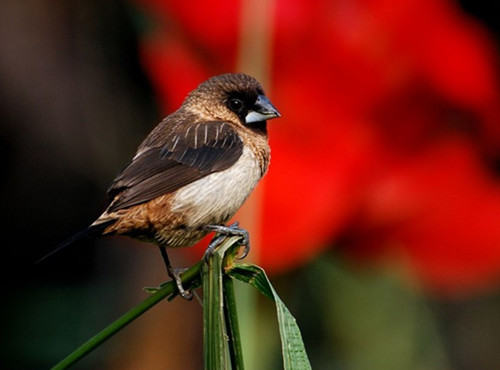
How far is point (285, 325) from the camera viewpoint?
0.74 metres

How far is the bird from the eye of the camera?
1.19m

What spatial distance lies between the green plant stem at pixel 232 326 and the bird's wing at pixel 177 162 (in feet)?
1.31

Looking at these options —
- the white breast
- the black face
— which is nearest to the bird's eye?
the black face

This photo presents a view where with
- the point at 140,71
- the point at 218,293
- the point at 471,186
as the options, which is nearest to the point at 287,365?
the point at 218,293

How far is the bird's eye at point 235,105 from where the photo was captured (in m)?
1.41

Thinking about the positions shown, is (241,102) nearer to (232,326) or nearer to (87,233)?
(87,233)

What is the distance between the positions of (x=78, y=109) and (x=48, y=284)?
53 cm

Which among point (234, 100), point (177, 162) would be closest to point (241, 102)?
point (234, 100)

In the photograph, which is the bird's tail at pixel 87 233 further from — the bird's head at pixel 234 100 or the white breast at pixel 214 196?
the bird's head at pixel 234 100

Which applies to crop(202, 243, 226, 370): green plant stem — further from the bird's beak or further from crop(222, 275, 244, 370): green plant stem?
the bird's beak

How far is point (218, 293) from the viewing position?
0.75 m

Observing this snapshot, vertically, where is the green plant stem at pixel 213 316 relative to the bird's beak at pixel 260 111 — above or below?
below

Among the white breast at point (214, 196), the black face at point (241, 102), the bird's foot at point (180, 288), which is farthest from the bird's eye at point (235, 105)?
the bird's foot at point (180, 288)

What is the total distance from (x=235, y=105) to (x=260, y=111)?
2.9 inches
